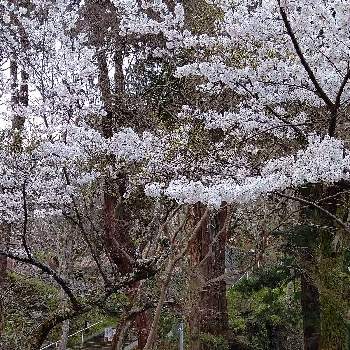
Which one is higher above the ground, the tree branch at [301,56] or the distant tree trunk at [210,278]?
the tree branch at [301,56]

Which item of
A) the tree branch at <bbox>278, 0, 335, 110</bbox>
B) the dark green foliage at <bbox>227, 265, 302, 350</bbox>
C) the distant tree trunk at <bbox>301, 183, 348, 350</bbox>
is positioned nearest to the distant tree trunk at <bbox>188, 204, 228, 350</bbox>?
the dark green foliage at <bbox>227, 265, 302, 350</bbox>

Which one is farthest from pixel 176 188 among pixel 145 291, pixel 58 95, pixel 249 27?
pixel 58 95

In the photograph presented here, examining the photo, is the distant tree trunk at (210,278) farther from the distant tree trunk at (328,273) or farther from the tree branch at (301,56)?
the tree branch at (301,56)

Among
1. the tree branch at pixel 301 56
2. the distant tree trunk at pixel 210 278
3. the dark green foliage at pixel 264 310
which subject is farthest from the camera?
the dark green foliage at pixel 264 310

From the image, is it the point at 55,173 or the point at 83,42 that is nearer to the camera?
the point at 55,173

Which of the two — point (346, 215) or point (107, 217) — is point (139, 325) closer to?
point (107, 217)

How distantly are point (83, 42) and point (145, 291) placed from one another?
314 cm

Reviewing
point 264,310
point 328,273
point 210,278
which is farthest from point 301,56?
point 264,310

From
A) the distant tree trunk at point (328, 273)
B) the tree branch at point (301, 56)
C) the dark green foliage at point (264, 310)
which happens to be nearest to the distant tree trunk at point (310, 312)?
the dark green foliage at point (264, 310)

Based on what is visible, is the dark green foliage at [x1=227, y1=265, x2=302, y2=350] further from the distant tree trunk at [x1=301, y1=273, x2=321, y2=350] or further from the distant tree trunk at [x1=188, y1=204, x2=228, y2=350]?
the distant tree trunk at [x1=188, y1=204, x2=228, y2=350]

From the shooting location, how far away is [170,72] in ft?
21.7

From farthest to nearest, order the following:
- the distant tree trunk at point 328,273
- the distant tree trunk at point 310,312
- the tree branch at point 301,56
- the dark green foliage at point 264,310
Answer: the dark green foliage at point 264,310, the distant tree trunk at point 310,312, the distant tree trunk at point 328,273, the tree branch at point 301,56

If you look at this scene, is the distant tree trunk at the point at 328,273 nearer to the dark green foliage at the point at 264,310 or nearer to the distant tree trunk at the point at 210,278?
the distant tree trunk at the point at 210,278

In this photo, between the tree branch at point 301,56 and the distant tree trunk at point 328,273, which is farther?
the distant tree trunk at point 328,273
